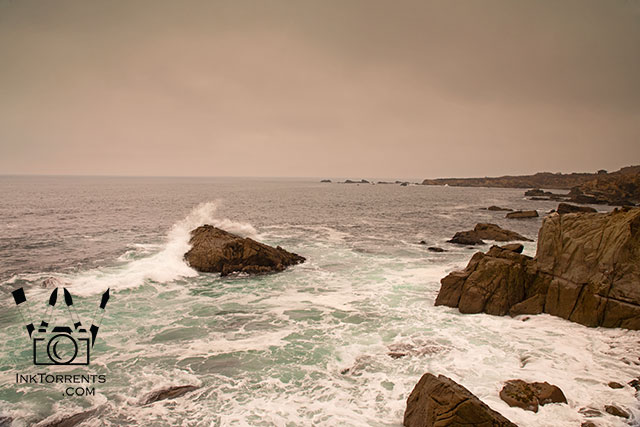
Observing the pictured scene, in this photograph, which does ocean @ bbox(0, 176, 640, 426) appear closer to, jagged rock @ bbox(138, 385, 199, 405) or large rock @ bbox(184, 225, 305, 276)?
jagged rock @ bbox(138, 385, 199, 405)

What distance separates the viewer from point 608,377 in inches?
481

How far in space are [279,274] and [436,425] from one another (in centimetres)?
1980

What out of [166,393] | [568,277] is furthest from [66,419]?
[568,277]

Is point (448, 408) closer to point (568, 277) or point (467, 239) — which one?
point (568, 277)

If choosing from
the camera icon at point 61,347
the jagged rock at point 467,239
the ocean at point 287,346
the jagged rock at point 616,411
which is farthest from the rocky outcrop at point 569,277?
the jagged rock at point 467,239

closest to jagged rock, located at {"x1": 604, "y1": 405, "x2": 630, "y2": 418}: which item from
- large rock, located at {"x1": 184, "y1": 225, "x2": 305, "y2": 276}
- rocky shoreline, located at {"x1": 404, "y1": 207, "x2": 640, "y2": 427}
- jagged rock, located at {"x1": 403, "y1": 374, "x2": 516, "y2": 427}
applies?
rocky shoreline, located at {"x1": 404, "y1": 207, "x2": 640, "y2": 427}

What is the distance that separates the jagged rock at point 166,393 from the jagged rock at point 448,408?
760cm

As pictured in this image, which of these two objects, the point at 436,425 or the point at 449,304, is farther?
the point at 449,304

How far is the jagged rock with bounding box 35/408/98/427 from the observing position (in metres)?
10.2

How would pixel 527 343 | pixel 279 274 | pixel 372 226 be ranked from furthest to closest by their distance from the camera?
pixel 372 226, pixel 279 274, pixel 527 343

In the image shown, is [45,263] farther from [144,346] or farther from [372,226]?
[372,226]

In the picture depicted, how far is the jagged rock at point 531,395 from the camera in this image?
35.0ft

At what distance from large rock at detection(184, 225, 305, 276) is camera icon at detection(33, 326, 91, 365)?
11.2 m

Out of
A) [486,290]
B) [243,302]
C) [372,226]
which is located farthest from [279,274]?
[372,226]
